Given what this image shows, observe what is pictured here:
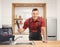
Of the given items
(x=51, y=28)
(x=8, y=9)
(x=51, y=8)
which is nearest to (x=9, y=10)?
(x=8, y=9)

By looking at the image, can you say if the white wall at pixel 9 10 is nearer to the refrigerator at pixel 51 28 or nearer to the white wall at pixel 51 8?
the white wall at pixel 51 8

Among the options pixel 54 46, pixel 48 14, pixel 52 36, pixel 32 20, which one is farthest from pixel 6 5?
pixel 54 46

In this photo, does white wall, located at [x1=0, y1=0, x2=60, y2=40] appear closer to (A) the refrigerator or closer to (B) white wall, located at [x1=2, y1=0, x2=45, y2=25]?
(B) white wall, located at [x1=2, y1=0, x2=45, y2=25]

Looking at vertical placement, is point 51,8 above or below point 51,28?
above

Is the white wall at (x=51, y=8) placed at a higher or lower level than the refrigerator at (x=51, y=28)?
higher

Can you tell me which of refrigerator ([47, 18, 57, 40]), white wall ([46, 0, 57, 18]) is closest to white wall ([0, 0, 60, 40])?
white wall ([46, 0, 57, 18])

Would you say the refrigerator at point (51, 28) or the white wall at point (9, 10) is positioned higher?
the white wall at point (9, 10)

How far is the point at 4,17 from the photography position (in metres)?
5.53

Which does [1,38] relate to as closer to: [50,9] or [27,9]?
[50,9]

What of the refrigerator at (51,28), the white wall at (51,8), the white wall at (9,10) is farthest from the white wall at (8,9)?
the refrigerator at (51,28)

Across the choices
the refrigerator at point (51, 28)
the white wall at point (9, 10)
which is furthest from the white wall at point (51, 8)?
the refrigerator at point (51, 28)

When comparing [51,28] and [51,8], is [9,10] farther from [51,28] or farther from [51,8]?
[51,28]

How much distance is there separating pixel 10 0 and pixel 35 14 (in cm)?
305

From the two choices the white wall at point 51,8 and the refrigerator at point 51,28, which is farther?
the white wall at point 51,8
